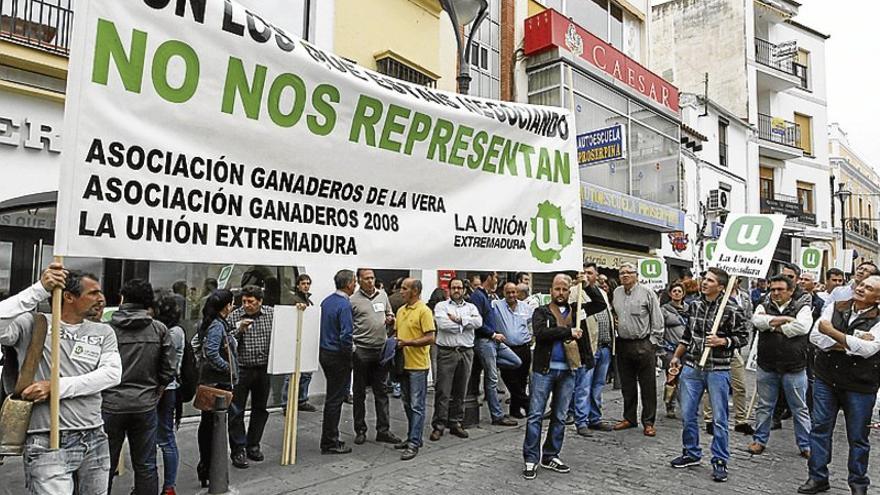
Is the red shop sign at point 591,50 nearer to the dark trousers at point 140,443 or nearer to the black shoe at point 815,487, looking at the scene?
the black shoe at point 815,487

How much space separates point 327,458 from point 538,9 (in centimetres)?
1291

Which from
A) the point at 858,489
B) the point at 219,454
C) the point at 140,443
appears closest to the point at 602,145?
the point at 858,489

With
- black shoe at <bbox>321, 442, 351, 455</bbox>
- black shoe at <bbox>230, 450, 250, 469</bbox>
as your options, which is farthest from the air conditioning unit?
black shoe at <bbox>230, 450, 250, 469</bbox>

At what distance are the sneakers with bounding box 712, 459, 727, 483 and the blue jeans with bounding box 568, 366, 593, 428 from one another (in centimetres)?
198

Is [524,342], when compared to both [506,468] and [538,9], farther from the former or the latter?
[538,9]

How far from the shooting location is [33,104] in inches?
277

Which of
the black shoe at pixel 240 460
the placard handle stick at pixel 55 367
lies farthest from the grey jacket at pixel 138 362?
the black shoe at pixel 240 460

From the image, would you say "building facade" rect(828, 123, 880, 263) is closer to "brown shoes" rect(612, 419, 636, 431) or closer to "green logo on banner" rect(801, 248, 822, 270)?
"green logo on banner" rect(801, 248, 822, 270)

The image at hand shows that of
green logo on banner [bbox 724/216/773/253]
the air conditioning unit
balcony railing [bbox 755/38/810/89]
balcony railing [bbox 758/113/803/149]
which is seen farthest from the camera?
balcony railing [bbox 758/113/803/149]

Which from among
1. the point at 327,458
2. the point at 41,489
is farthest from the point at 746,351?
the point at 41,489

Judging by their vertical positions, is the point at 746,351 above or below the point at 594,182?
below

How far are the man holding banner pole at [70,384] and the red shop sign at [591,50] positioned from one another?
42.8 ft

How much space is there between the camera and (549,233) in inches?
204

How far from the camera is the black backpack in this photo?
510 cm
